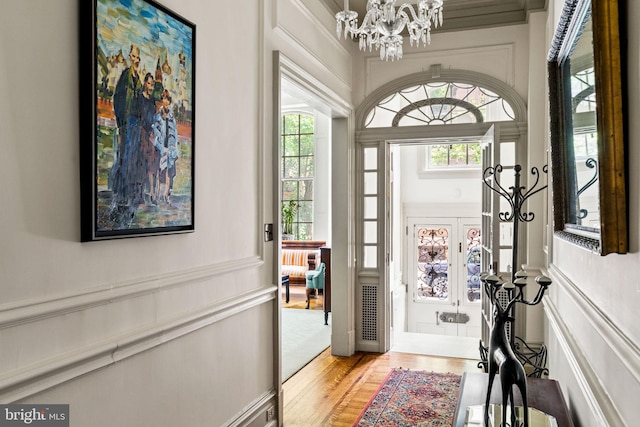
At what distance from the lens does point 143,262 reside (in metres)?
1.96

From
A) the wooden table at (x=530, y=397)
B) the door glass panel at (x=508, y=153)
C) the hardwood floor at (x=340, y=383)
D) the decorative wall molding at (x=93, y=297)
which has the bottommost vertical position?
the hardwood floor at (x=340, y=383)

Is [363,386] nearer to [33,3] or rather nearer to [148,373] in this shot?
[148,373]

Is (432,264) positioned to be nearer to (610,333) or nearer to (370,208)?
(370,208)

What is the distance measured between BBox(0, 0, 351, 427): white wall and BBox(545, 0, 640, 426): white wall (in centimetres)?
156

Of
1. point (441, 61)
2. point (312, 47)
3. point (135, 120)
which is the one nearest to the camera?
point (135, 120)

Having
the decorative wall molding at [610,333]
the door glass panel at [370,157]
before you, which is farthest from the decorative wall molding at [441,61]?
the decorative wall molding at [610,333]

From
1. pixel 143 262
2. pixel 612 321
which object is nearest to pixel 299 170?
pixel 143 262

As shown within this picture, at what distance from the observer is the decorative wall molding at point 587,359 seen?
4.01ft

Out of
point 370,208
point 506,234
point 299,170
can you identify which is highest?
point 299,170

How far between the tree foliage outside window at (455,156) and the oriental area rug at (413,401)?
455 cm

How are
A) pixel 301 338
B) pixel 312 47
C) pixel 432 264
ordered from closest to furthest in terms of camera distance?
pixel 312 47
pixel 301 338
pixel 432 264

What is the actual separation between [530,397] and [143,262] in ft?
5.31

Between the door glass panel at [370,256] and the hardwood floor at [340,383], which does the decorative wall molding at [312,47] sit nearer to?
the door glass panel at [370,256]

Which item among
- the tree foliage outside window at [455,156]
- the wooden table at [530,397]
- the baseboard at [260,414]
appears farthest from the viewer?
the tree foliage outside window at [455,156]
